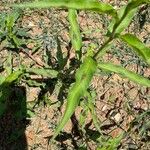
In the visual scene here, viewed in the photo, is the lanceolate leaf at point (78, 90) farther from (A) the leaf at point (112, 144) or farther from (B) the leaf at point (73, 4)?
(A) the leaf at point (112, 144)

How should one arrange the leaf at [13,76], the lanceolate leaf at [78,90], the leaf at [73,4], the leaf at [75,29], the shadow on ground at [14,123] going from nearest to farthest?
the leaf at [73,4] < the lanceolate leaf at [78,90] < the leaf at [75,29] < the leaf at [13,76] < the shadow on ground at [14,123]

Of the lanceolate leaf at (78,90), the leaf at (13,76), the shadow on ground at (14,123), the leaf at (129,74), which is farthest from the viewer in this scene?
the shadow on ground at (14,123)

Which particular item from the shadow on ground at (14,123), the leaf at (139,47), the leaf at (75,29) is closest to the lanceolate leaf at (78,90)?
the leaf at (139,47)

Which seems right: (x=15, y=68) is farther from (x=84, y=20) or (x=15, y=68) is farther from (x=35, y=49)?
(x=84, y=20)

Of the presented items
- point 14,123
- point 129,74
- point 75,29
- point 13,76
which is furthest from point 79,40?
point 14,123

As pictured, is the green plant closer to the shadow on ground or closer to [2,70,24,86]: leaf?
[2,70,24,86]: leaf

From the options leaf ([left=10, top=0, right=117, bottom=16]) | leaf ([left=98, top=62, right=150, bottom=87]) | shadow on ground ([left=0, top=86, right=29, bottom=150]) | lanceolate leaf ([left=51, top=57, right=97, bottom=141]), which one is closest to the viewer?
leaf ([left=10, top=0, right=117, bottom=16])

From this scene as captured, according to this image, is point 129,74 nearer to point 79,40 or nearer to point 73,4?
point 79,40

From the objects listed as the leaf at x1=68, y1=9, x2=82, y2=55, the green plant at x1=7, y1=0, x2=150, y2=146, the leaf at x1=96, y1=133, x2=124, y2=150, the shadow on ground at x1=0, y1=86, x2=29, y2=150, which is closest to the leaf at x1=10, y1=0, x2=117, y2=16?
the green plant at x1=7, y1=0, x2=150, y2=146

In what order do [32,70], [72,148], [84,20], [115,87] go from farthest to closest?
1. [84,20]
2. [115,87]
3. [72,148]
4. [32,70]

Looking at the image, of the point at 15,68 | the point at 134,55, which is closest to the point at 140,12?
the point at 134,55

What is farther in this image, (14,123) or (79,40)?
(14,123)
